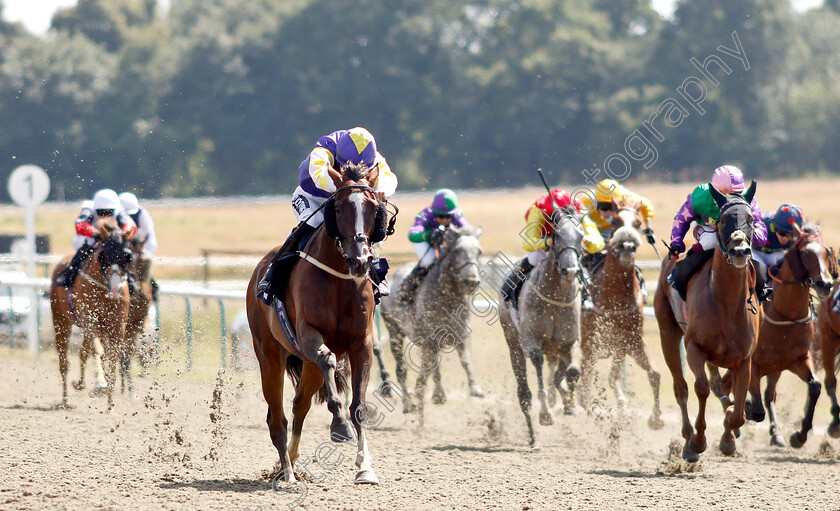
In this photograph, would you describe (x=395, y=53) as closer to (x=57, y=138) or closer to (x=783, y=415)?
(x=57, y=138)

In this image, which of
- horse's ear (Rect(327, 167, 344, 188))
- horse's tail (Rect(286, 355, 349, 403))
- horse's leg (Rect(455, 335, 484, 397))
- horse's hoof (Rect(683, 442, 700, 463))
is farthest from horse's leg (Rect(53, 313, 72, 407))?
horse's hoof (Rect(683, 442, 700, 463))

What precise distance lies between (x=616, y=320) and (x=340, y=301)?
13.5ft

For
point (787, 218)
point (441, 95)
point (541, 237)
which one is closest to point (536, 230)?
point (541, 237)

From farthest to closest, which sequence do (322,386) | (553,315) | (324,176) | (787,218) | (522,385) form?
(553,315) → (522,385) → (787,218) → (322,386) → (324,176)

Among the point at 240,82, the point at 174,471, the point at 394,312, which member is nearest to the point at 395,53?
the point at 240,82

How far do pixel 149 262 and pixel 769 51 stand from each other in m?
36.2

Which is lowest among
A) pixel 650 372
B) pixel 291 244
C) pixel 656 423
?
pixel 656 423

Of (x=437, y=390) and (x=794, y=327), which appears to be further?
(x=437, y=390)

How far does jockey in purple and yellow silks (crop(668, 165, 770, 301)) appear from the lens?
24.3 feet

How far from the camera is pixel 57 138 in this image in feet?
120

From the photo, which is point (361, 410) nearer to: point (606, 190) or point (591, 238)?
point (591, 238)

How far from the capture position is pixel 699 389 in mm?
7148

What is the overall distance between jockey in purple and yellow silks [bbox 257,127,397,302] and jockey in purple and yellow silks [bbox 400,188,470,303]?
12.0ft

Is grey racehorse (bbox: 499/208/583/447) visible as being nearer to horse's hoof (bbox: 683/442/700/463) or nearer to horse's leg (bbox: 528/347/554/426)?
horse's leg (bbox: 528/347/554/426)
